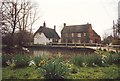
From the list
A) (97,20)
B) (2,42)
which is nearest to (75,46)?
(97,20)

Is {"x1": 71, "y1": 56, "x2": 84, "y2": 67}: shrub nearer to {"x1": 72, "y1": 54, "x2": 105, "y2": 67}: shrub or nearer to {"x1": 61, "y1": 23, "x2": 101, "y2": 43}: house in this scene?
{"x1": 72, "y1": 54, "x2": 105, "y2": 67}: shrub

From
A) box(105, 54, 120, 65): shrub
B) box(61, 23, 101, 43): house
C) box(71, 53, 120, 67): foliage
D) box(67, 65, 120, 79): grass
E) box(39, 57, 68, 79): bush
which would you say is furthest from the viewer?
box(61, 23, 101, 43): house

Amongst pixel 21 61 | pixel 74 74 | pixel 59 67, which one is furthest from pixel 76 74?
pixel 21 61

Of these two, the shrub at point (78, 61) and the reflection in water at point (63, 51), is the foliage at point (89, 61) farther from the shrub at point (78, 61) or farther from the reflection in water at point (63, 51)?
the reflection in water at point (63, 51)

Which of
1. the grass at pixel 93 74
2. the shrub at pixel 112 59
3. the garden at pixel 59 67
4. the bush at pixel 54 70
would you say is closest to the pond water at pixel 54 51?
the garden at pixel 59 67

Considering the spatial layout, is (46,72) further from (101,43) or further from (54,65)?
(101,43)

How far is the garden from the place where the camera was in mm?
2861

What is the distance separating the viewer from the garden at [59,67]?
2.86 metres

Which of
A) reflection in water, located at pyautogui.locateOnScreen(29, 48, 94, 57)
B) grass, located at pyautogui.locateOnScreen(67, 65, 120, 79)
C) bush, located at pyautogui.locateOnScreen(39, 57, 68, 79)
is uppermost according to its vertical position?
reflection in water, located at pyautogui.locateOnScreen(29, 48, 94, 57)

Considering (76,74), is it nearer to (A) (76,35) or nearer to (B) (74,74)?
(B) (74,74)

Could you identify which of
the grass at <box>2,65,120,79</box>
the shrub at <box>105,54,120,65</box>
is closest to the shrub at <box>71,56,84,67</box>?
the grass at <box>2,65,120,79</box>

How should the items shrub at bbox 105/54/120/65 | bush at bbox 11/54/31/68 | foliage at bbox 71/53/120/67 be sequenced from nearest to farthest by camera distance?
1. bush at bbox 11/54/31/68
2. foliage at bbox 71/53/120/67
3. shrub at bbox 105/54/120/65

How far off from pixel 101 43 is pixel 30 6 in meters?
2.07

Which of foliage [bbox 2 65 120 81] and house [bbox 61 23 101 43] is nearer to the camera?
foliage [bbox 2 65 120 81]
